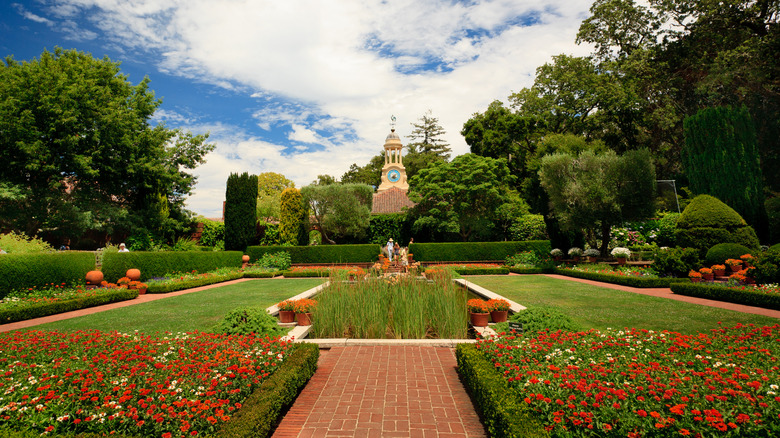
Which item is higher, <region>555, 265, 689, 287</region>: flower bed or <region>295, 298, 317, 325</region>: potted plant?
<region>295, 298, 317, 325</region>: potted plant

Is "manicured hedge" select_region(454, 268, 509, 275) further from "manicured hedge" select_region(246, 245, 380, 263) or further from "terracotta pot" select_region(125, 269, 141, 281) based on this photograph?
"terracotta pot" select_region(125, 269, 141, 281)

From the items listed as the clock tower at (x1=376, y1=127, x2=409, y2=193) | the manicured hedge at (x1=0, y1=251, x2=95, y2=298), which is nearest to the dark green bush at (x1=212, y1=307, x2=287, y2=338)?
the manicured hedge at (x1=0, y1=251, x2=95, y2=298)

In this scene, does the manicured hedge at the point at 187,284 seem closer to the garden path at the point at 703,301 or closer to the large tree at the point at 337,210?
the large tree at the point at 337,210

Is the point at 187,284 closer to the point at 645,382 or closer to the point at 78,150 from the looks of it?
the point at 78,150

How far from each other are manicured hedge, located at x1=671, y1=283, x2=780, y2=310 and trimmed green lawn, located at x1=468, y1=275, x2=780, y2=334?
110 centimetres

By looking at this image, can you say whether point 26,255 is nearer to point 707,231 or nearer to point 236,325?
point 236,325

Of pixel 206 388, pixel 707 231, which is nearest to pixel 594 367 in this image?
pixel 206 388

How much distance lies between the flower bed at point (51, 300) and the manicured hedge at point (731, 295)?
16024 millimetres

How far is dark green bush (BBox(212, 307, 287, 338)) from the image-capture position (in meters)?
5.53

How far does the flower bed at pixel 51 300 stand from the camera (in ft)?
27.0

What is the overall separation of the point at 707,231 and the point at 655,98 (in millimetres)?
15758

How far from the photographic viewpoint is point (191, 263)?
1688cm

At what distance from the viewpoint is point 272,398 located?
3.34 meters

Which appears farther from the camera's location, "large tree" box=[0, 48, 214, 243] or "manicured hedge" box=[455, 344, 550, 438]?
"large tree" box=[0, 48, 214, 243]
